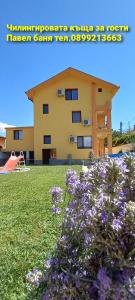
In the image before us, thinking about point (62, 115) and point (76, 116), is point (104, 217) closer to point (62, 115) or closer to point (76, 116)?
point (76, 116)

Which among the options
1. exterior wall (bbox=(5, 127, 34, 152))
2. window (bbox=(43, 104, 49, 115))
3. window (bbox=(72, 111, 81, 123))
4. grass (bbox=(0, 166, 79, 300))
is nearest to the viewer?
grass (bbox=(0, 166, 79, 300))

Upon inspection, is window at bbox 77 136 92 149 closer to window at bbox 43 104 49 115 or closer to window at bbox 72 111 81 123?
window at bbox 72 111 81 123

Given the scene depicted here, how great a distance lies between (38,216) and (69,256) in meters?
3.61

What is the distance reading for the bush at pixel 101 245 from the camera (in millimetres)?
1620

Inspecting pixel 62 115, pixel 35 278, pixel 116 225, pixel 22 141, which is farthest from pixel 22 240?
pixel 22 141

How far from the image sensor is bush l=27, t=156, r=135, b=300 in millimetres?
1620

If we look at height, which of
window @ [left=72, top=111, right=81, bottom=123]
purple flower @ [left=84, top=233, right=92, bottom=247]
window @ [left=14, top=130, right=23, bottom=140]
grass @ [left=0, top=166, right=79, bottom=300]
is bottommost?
grass @ [left=0, top=166, right=79, bottom=300]

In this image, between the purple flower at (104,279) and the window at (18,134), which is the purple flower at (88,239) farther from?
the window at (18,134)

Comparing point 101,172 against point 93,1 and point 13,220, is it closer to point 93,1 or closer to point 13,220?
point 13,220

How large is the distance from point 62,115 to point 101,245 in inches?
1243

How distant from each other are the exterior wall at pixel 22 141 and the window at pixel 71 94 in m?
4.68

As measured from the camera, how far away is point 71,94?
33281mm

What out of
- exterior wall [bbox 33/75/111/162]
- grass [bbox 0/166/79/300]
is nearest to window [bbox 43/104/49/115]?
exterior wall [bbox 33/75/111/162]

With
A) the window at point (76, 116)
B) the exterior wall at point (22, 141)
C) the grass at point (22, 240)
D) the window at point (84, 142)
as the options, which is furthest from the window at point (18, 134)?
the grass at point (22, 240)
